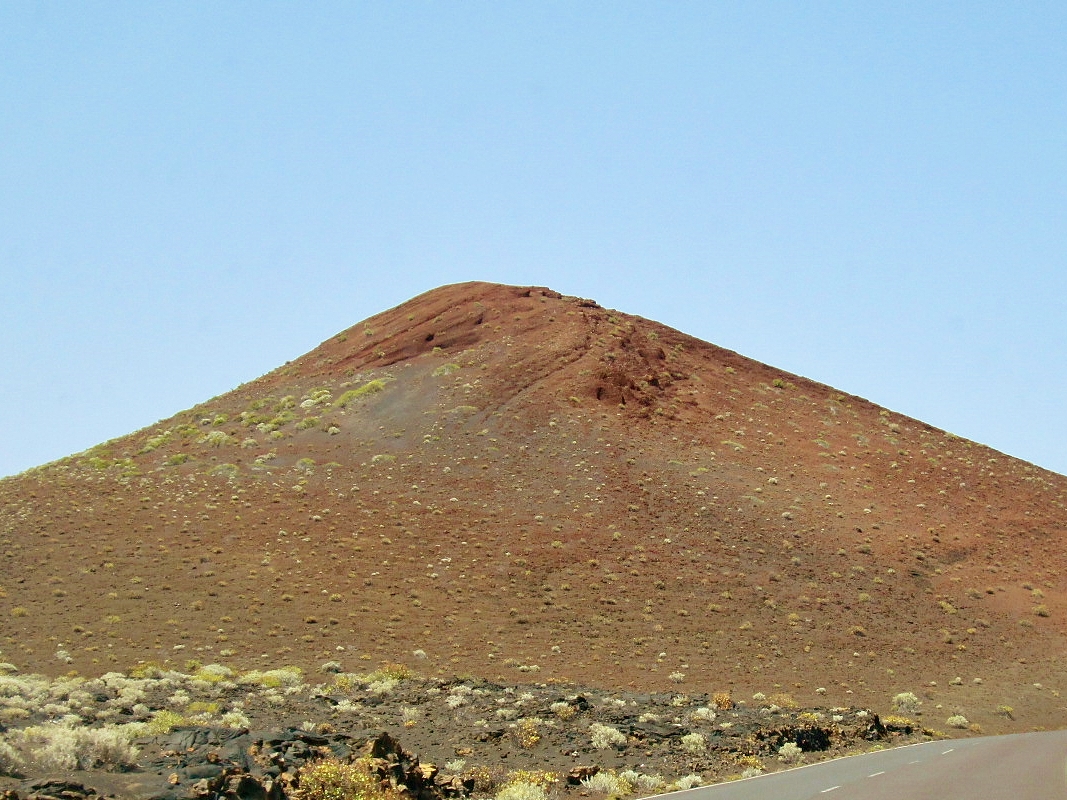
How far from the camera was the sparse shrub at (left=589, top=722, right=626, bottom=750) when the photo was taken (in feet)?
64.3

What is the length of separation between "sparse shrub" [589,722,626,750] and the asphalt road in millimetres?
3427

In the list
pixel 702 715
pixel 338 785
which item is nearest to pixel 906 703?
pixel 702 715

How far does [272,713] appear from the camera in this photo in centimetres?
2142

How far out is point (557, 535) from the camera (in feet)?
129

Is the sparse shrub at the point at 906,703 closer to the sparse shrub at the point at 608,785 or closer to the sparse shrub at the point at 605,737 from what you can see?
the sparse shrub at the point at 605,737

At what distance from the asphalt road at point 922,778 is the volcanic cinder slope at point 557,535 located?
10278 mm

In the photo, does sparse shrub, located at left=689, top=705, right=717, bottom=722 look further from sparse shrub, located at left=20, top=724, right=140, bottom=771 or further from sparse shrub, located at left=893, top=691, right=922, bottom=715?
sparse shrub, located at left=20, top=724, right=140, bottom=771

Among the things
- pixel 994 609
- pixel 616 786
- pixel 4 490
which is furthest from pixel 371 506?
pixel 616 786

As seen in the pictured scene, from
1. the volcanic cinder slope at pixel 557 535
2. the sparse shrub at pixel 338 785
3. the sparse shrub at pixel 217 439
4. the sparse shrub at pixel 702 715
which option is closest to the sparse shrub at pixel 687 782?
the sparse shrub at pixel 338 785

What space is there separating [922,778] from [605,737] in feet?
20.7

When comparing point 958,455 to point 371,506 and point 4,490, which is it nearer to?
point 371,506

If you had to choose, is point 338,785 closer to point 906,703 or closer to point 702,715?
point 702,715

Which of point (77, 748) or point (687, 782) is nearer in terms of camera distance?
point (77, 748)

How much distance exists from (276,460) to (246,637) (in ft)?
53.4
